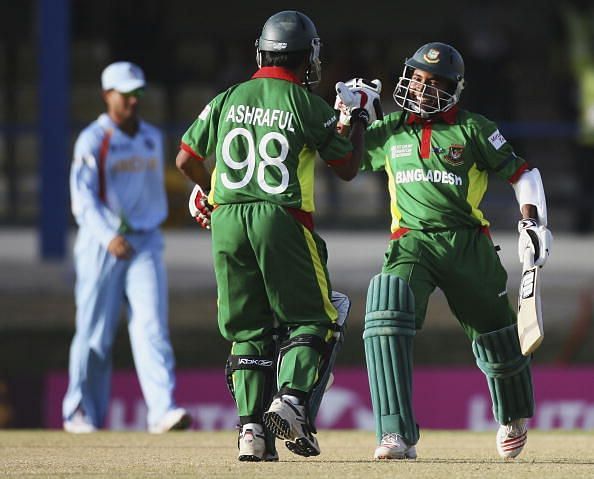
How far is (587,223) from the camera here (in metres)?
13.6

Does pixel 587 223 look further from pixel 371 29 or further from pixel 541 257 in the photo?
pixel 541 257

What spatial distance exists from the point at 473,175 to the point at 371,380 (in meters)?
0.89

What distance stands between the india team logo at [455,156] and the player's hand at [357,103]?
0.32 metres

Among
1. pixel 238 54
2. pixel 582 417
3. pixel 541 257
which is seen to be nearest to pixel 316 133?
pixel 541 257

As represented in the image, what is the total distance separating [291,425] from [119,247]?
2.91m

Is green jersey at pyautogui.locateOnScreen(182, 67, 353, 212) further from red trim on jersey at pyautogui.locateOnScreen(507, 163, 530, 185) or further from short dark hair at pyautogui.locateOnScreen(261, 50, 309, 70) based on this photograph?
red trim on jersey at pyautogui.locateOnScreen(507, 163, 530, 185)

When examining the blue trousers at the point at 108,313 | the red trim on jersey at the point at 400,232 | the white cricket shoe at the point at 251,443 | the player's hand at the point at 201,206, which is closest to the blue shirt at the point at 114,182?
the blue trousers at the point at 108,313

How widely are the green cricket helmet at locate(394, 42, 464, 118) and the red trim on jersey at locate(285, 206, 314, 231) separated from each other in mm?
763

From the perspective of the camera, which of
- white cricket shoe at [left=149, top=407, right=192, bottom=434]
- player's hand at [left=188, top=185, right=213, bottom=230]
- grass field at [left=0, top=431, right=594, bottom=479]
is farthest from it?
white cricket shoe at [left=149, top=407, right=192, bottom=434]

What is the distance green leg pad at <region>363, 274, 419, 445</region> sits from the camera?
5.89m

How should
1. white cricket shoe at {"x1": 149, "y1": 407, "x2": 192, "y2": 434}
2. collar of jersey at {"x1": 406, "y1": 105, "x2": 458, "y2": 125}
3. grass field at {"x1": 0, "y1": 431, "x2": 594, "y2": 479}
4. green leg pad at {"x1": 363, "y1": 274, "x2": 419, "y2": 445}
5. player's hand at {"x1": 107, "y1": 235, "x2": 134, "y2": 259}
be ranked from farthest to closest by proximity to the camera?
player's hand at {"x1": 107, "y1": 235, "x2": 134, "y2": 259} < white cricket shoe at {"x1": 149, "y1": 407, "x2": 192, "y2": 434} < collar of jersey at {"x1": 406, "y1": 105, "x2": 458, "y2": 125} < green leg pad at {"x1": 363, "y1": 274, "x2": 419, "y2": 445} < grass field at {"x1": 0, "y1": 431, "x2": 594, "y2": 479}

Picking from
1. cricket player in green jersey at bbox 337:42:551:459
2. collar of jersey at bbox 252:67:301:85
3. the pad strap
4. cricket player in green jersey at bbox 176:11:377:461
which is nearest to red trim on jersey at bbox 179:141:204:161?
cricket player in green jersey at bbox 176:11:377:461

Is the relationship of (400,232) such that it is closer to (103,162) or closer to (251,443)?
(251,443)

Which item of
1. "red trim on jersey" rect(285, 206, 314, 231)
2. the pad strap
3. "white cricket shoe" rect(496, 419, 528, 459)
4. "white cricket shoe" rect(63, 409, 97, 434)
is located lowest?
"white cricket shoe" rect(63, 409, 97, 434)
